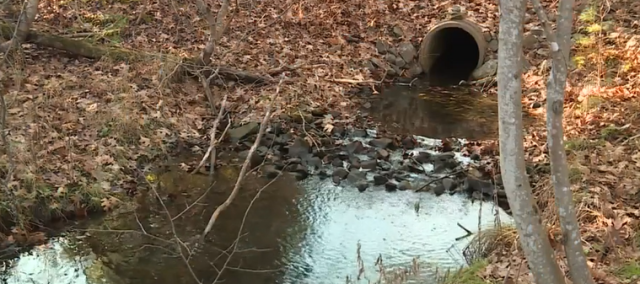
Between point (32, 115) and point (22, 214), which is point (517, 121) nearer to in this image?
point (22, 214)

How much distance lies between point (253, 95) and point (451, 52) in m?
6.61

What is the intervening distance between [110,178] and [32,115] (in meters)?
1.51

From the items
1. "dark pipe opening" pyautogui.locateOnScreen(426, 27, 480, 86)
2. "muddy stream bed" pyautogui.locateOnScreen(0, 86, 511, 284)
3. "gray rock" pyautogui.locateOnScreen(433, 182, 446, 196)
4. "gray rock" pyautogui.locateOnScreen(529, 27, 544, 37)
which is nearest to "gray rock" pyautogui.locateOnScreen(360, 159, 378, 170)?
"muddy stream bed" pyautogui.locateOnScreen(0, 86, 511, 284)

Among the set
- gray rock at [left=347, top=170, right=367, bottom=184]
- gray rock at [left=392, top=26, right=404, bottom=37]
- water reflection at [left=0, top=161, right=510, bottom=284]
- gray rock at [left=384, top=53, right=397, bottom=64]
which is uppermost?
gray rock at [left=392, top=26, right=404, bottom=37]

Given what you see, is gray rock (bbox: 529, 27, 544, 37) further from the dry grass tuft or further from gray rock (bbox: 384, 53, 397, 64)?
the dry grass tuft

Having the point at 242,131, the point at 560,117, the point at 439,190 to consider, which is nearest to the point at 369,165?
the point at 439,190

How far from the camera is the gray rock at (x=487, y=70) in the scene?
45.4ft

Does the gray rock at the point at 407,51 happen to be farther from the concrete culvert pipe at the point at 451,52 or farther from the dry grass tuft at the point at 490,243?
the dry grass tuft at the point at 490,243

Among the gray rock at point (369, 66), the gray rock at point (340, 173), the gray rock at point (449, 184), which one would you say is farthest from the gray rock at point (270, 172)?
the gray rock at point (369, 66)

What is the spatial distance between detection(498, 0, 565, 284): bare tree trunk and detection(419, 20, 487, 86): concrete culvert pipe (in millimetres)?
10175

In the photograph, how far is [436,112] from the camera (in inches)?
485

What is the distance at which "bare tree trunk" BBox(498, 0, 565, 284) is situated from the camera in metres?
4.01

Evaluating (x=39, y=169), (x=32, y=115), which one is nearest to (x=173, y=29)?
(x=32, y=115)

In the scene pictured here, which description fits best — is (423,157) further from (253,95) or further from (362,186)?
(253,95)
